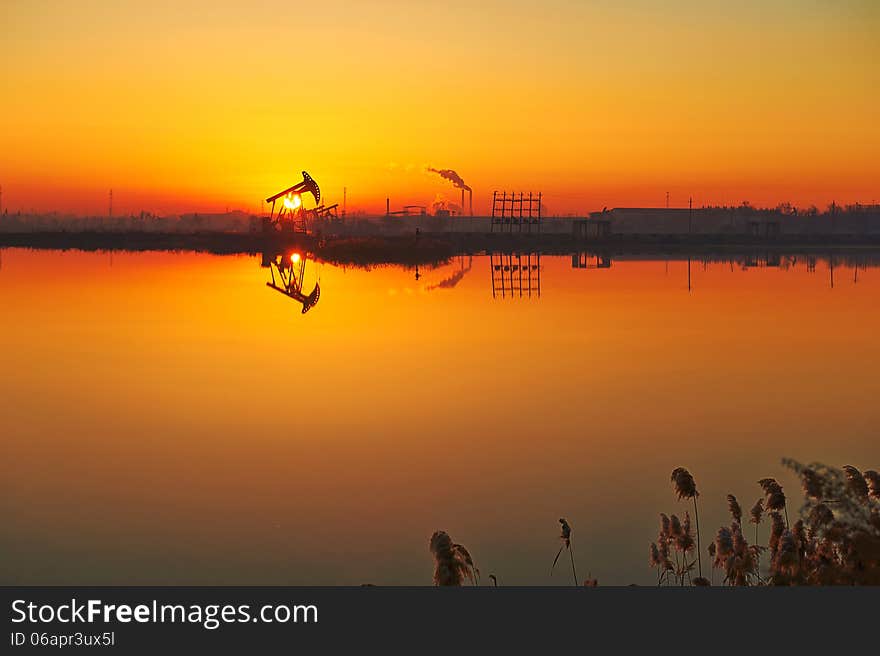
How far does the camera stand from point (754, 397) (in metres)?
13.5

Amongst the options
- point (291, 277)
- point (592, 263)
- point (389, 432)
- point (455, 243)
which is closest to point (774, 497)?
point (389, 432)

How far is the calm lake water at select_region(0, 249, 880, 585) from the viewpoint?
298 inches

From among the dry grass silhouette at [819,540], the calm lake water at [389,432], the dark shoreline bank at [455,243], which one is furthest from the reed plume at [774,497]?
the dark shoreline bank at [455,243]

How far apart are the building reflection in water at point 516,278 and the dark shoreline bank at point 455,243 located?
9.26 m

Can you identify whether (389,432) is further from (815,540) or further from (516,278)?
(516,278)

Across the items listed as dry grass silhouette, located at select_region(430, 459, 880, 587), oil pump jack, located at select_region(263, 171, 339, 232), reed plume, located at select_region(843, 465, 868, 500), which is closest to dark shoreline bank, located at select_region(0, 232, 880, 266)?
oil pump jack, located at select_region(263, 171, 339, 232)

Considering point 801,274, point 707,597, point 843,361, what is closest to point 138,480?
point 707,597

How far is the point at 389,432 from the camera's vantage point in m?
11.3

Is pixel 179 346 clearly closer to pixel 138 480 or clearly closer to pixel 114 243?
pixel 138 480

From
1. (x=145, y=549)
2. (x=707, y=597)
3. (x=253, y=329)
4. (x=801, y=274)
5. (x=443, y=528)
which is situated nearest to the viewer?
(x=707, y=597)

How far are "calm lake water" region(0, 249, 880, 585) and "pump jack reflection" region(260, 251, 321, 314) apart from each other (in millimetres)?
4870

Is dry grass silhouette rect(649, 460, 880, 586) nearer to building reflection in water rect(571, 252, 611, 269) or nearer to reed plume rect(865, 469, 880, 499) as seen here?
reed plume rect(865, 469, 880, 499)

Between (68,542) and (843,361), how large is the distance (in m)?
13.0

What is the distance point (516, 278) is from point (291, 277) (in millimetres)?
8191
